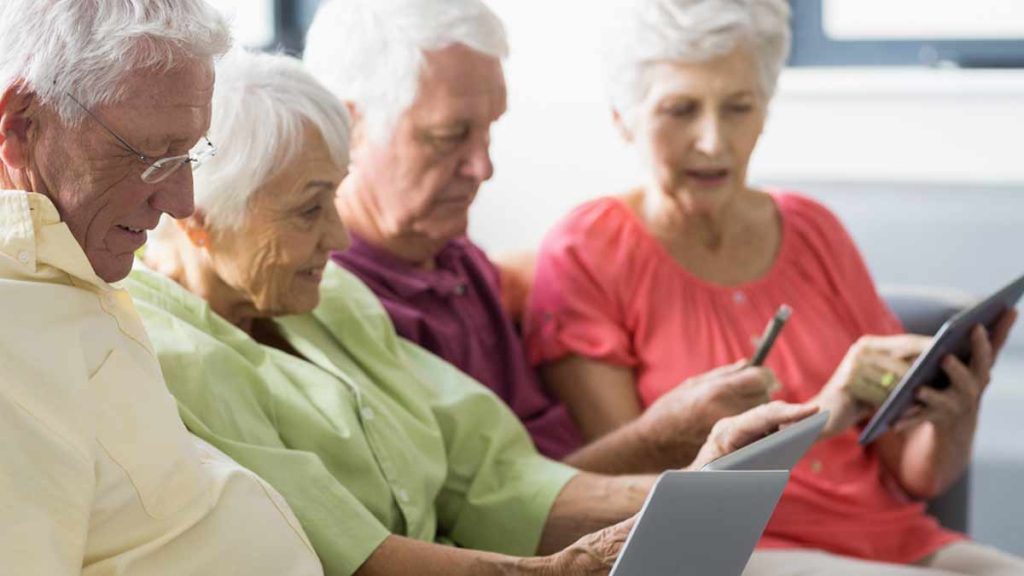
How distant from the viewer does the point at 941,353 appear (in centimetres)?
211

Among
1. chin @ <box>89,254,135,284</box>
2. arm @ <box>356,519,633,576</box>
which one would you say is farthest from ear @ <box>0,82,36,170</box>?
arm @ <box>356,519,633,576</box>

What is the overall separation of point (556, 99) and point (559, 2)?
0.24 m

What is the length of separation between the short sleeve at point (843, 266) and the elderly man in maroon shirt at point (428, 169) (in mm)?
387

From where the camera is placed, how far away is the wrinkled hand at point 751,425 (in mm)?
1716

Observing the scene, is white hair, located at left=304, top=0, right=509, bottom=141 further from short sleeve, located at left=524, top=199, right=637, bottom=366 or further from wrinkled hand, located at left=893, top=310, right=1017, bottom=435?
wrinkled hand, located at left=893, top=310, right=1017, bottom=435

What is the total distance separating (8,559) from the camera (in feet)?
3.87

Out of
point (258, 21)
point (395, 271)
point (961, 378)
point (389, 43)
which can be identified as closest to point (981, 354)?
point (961, 378)

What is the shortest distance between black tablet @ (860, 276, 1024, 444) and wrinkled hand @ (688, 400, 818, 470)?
358 millimetres

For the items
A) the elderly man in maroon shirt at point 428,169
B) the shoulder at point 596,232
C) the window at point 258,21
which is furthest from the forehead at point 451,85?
the window at point 258,21

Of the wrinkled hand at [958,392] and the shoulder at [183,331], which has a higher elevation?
the shoulder at [183,331]

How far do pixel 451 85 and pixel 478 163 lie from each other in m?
0.12

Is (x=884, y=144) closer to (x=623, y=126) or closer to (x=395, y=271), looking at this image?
(x=623, y=126)

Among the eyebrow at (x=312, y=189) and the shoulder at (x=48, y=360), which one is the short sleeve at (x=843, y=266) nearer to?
the eyebrow at (x=312, y=189)

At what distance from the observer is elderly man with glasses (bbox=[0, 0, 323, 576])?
1.22 metres
